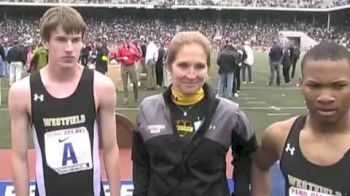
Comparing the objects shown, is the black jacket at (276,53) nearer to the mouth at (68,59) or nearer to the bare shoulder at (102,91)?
the bare shoulder at (102,91)

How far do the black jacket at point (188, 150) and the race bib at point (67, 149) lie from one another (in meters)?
0.30

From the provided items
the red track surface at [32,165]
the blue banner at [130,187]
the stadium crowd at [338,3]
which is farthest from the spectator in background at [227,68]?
the stadium crowd at [338,3]

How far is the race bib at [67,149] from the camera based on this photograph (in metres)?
3.44

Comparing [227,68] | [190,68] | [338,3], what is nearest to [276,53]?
[227,68]

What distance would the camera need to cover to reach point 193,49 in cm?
320

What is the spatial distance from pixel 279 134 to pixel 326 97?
405mm

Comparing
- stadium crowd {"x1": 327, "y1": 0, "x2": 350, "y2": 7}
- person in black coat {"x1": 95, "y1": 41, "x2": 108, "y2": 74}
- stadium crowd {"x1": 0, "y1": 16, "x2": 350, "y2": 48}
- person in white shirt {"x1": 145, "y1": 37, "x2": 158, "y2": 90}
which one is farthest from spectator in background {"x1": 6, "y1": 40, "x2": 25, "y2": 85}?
stadium crowd {"x1": 327, "y1": 0, "x2": 350, "y2": 7}

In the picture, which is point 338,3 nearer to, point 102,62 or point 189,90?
point 102,62

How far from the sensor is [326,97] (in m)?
2.71

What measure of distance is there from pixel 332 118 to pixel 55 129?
151cm

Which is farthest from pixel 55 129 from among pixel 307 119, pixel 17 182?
pixel 307 119

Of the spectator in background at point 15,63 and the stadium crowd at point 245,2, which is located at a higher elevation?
the stadium crowd at point 245,2

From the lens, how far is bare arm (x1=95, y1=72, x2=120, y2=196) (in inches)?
138

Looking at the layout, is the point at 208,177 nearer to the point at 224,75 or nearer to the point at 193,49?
the point at 193,49
